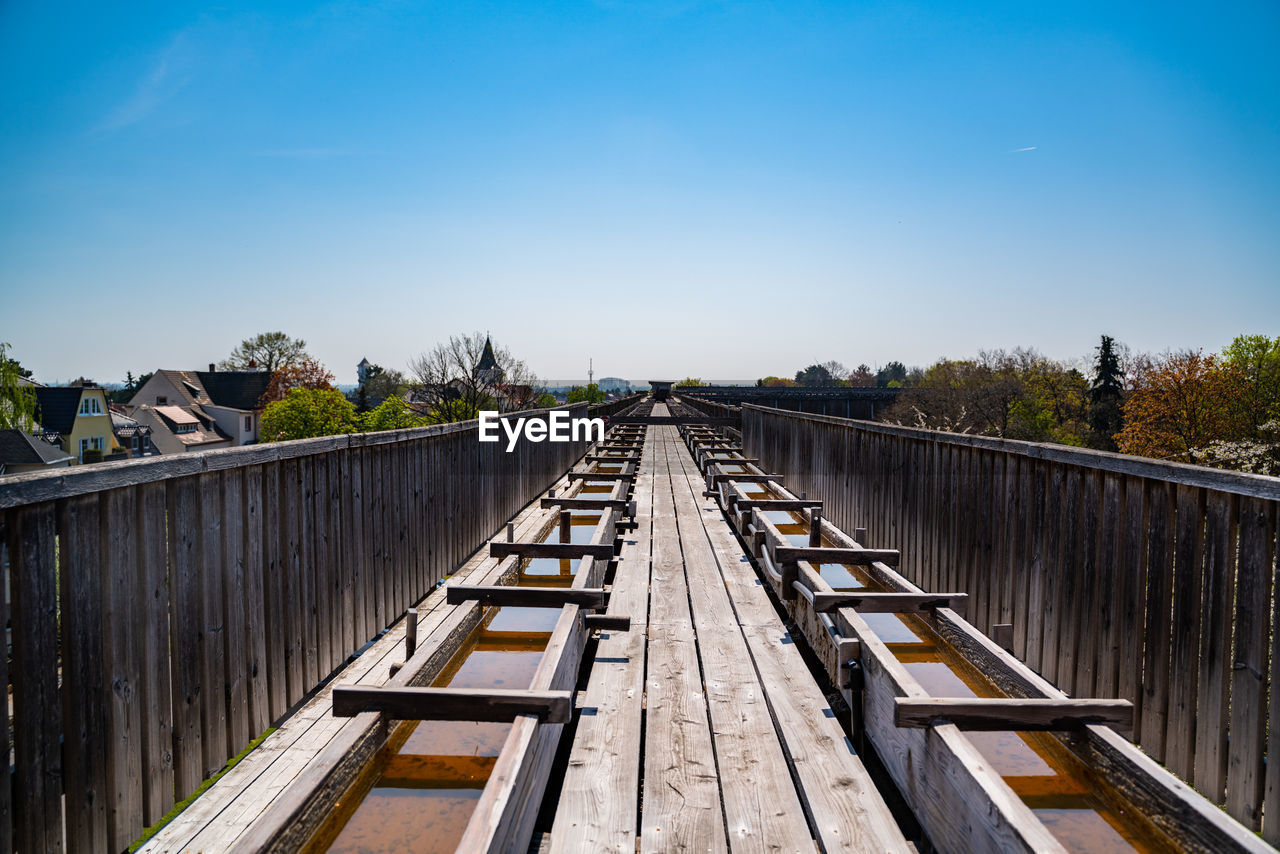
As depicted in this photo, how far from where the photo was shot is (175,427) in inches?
2489

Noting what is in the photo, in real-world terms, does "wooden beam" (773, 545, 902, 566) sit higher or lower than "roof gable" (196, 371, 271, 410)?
lower

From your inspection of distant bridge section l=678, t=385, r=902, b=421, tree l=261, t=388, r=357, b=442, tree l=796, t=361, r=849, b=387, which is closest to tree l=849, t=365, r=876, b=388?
tree l=796, t=361, r=849, b=387

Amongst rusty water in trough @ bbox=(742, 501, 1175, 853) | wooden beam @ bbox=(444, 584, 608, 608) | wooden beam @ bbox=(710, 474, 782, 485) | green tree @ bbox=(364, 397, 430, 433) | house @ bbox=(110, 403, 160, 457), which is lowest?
house @ bbox=(110, 403, 160, 457)

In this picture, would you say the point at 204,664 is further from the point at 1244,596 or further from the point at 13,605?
the point at 1244,596

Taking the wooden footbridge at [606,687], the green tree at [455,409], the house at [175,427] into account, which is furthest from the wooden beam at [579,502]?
the house at [175,427]

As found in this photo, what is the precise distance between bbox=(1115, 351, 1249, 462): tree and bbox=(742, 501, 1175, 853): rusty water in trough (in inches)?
1350

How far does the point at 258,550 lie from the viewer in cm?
288

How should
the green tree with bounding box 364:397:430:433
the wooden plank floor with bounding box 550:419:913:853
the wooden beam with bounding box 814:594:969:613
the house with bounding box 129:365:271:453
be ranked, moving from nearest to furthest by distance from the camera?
the wooden plank floor with bounding box 550:419:913:853, the wooden beam with bounding box 814:594:969:613, the green tree with bounding box 364:397:430:433, the house with bounding box 129:365:271:453

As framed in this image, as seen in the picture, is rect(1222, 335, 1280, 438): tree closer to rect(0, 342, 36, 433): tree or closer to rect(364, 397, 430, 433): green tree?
rect(364, 397, 430, 433): green tree

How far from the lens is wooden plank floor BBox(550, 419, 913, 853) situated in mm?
2213

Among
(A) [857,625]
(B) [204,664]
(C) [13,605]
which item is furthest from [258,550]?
(A) [857,625]

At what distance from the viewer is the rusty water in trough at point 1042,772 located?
2090mm

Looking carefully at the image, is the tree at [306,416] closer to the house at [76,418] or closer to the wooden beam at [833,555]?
the house at [76,418]

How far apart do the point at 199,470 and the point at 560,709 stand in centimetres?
166
